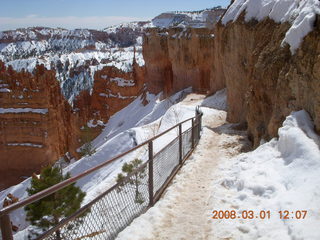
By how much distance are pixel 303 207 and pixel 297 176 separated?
0.64 metres

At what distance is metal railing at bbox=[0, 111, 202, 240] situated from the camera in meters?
Answer: 3.08

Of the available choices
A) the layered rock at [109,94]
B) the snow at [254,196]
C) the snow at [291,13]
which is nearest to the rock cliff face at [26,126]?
the layered rock at [109,94]

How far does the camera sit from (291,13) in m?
7.18

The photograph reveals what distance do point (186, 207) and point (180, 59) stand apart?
24.5 m

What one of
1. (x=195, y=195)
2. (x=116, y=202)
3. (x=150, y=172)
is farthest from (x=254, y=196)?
(x=116, y=202)

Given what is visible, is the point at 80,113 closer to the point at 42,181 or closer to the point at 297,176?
the point at 42,181

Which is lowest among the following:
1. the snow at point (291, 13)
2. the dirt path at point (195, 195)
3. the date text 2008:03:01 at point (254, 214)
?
the dirt path at point (195, 195)

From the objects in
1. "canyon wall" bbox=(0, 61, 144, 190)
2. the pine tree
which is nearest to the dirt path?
the pine tree

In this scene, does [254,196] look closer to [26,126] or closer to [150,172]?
[150,172]

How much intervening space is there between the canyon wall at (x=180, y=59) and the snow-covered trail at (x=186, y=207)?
13974mm

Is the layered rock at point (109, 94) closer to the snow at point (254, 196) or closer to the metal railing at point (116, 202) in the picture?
the metal railing at point (116, 202)

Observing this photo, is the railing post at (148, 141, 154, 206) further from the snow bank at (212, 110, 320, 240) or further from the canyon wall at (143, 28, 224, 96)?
the canyon wall at (143, 28, 224, 96)

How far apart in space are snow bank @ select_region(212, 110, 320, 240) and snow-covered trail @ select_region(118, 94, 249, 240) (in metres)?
0.24

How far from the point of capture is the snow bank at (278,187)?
3617 millimetres
